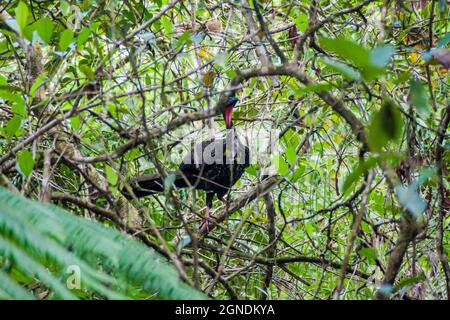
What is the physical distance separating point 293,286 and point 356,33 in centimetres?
119

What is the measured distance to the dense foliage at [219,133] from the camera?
1117 mm

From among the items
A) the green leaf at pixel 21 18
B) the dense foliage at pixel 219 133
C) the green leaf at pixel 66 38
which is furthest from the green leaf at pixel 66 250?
the green leaf at pixel 66 38

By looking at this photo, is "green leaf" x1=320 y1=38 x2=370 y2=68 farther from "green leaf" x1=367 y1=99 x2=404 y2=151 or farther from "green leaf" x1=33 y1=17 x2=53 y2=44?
"green leaf" x1=33 y1=17 x2=53 y2=44

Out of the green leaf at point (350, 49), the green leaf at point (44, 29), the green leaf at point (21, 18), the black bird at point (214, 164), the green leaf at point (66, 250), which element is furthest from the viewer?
the black bird at point (214, 164)

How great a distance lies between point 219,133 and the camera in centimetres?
368

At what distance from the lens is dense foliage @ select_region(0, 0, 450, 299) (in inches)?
44.0

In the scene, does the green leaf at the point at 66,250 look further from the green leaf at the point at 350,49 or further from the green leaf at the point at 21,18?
the green leaf at the point at 21,18

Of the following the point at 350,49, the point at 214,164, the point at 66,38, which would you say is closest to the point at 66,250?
the point at 350,49

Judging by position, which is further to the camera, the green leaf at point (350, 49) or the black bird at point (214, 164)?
the black bird at point (214, 164)

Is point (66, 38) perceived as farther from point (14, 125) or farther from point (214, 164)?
point (214, 164)

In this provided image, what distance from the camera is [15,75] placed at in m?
3.12

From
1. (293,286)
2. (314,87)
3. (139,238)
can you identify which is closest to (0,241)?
(314,87)

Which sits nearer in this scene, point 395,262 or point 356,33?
point 395,262
